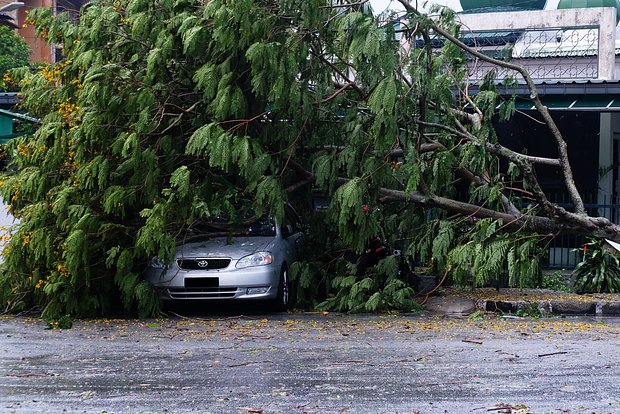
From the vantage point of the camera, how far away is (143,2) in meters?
13.4

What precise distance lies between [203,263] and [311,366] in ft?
15.5

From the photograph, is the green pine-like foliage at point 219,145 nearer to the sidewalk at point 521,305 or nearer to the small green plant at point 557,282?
the sidewalk at point 521,305

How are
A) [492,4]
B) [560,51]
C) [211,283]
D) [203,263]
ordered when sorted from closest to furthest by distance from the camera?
[211,283] → [203,263] → [560,51] → [492,4]

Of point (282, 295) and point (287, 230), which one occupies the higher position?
point (287, 230)

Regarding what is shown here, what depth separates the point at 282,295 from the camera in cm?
1413

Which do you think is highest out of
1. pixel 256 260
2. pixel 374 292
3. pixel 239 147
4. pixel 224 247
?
pixel 239 147

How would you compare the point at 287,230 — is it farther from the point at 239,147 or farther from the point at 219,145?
the point at 219,145

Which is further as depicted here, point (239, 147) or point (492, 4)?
point (492, 4)

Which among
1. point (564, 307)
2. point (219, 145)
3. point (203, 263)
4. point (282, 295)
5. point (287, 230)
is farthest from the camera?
point (287, 230)

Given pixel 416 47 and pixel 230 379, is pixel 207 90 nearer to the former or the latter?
pixel 416 47

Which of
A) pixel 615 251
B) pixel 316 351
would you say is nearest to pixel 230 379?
pixel 316 351

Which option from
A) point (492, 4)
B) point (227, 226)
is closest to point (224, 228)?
point (227, 226)

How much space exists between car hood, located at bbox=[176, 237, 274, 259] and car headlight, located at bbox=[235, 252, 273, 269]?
74 mm

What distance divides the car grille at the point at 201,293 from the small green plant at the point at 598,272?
20.4 feet
